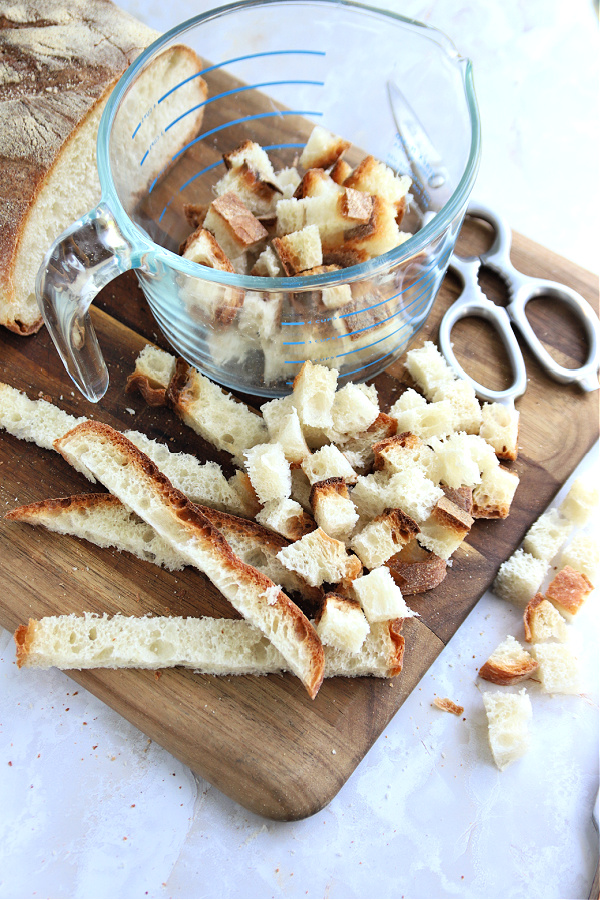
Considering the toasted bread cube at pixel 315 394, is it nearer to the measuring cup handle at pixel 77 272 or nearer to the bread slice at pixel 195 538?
the bread slice at pixel 195 538

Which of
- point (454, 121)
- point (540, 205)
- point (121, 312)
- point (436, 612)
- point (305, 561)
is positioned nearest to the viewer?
point (305, 561)

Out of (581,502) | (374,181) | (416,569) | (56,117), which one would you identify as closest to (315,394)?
(416,569)

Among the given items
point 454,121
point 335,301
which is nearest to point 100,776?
point 335,301

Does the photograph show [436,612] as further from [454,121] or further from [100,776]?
[454,121]

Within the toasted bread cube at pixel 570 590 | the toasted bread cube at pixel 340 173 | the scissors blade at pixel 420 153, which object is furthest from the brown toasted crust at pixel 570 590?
the toasted bread cube at pixel 340 173

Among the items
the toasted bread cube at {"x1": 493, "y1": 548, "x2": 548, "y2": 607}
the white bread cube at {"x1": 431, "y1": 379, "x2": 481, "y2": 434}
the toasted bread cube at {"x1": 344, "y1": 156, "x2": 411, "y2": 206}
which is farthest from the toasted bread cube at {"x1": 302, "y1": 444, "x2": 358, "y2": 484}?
the toasted bread cube at {"x1": 344, "y1": 156, "x2": 411, "y2": 206}

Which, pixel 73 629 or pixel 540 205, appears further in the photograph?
pixel 540 205

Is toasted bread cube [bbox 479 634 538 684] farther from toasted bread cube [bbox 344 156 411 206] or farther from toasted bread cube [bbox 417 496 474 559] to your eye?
toasted bread cube [bbox 344 156 411 206]
